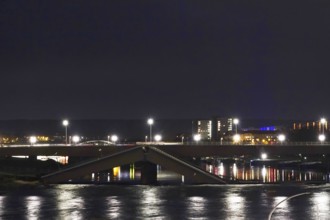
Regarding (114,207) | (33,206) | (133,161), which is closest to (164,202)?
(114,207)

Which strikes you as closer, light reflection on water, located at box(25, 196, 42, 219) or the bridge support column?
light reflection on water, located at box(25, 196, 42, 219)

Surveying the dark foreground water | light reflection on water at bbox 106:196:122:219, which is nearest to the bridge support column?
the dark foreground water

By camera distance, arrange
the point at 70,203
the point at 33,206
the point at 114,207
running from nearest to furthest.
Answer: the point at 114,207
the point at 33,206
the point at 70,203

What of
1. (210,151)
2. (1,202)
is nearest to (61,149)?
(210,151)

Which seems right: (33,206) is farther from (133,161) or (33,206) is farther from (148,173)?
(148,173)

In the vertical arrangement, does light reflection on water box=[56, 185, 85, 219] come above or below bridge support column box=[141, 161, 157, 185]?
below

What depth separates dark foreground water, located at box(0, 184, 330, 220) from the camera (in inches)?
1857

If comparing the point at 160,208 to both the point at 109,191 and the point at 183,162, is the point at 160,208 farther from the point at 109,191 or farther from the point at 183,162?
the point at 183,162

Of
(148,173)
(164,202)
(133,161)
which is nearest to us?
(164,202)

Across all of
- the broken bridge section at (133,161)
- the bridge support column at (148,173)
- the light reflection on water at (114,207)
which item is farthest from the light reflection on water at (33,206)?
the bridge support column at (148,173)

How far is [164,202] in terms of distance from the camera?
184 ft

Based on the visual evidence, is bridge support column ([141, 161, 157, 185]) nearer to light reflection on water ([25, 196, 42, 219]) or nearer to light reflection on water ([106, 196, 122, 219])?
light reflection on water ([106, 196, 122, 219])

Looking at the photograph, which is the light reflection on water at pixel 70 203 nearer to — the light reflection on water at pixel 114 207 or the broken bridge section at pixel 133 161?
the light reflection on water at pixel 114 207

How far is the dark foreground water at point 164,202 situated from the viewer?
47156 millimetres
